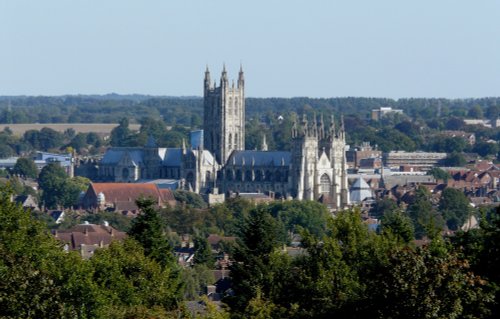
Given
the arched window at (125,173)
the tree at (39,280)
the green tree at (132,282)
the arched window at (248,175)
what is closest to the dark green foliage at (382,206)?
the arched window at (248,175)

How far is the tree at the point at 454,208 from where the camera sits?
10669 centimetres

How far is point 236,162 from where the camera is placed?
123m

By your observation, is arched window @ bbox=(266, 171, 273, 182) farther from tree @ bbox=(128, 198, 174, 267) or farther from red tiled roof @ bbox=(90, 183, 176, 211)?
tree @ bbox=(128, 198, 174, 267)

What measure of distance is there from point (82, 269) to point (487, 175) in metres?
117

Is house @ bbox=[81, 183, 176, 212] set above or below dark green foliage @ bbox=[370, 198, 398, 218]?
above

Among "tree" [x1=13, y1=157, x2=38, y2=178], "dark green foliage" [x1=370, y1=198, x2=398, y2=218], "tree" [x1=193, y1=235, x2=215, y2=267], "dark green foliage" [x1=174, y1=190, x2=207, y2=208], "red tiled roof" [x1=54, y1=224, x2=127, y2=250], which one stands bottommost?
"tree" [x1=13, y1=157, x2=38, y2=178]

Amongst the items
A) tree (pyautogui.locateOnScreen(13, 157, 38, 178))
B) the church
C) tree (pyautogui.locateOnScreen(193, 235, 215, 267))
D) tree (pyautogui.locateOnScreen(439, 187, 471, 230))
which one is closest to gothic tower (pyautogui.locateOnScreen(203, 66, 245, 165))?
the church

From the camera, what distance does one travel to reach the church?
119 meters

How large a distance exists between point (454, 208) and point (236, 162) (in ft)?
56.8

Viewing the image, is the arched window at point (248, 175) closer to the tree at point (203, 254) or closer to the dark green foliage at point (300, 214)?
the dark green foliage at point (300, 214)

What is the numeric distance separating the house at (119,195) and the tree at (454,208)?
1543cm

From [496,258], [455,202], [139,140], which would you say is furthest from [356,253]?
[139,140]

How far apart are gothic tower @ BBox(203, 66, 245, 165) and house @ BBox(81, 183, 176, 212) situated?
732 cm

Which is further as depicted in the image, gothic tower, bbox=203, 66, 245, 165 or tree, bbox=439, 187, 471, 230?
gothic tower, bbox=203, 66, 245, 165
